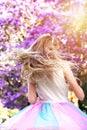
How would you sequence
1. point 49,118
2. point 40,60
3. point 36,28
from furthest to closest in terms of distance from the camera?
point 36,28
point 40,60
point 49,118

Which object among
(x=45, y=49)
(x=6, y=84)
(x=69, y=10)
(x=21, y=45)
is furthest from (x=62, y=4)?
(x=45, y=49)


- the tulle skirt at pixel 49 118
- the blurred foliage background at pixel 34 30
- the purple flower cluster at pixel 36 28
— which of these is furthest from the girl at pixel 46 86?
the purple flower cluster at pixel 36 28

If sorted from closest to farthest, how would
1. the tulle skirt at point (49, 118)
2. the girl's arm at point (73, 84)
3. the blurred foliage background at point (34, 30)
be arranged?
the tulle skirt at point (49, 118) → the girl's arm at point (73, 84) → the blurred foliage background at point (34, 30)

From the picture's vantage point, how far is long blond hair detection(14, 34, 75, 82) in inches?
219

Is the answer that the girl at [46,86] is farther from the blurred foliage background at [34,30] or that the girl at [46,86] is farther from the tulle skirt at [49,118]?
the blurred foliage background at [34,30]

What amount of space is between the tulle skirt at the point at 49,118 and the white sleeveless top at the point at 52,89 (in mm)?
50

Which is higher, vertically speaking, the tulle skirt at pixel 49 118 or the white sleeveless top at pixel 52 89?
the white sleeveless top at pixel 52 89

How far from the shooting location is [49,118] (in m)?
5.46

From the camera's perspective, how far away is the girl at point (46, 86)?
5.53 meters

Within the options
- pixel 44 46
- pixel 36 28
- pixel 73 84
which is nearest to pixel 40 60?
pixel 44 46

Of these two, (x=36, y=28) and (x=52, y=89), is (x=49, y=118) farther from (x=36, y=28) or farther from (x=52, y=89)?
(x=36, y=28)

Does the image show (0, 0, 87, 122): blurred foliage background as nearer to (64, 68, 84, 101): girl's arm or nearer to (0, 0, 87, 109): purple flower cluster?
(0, 0, 87, 109): purple flower cluster

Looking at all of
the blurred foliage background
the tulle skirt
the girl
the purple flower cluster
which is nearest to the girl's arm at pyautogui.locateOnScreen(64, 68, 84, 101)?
the girl

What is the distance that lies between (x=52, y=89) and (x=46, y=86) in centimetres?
6
